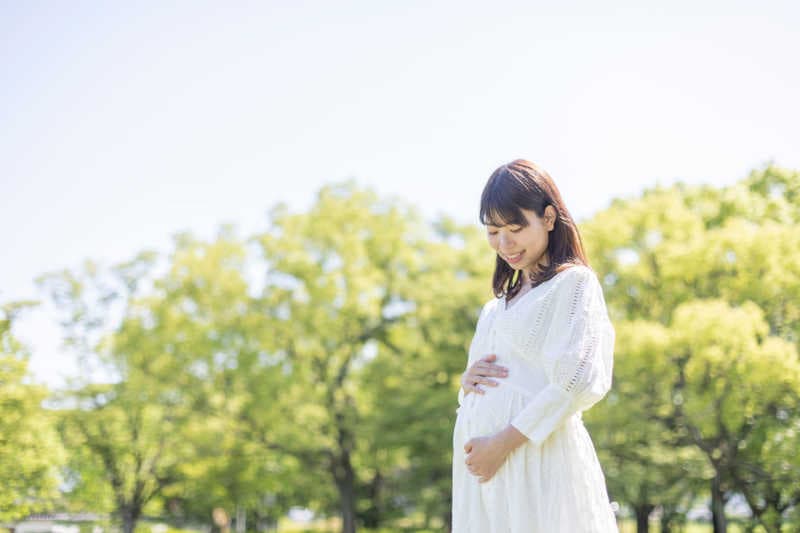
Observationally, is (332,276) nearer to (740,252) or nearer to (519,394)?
(740,252)

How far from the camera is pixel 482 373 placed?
228 cm

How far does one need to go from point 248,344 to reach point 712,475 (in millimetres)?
11741

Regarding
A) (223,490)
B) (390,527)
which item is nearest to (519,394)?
(223,490)

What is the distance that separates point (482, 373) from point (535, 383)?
7.3 inches

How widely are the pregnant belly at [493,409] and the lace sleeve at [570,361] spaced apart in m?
0.09

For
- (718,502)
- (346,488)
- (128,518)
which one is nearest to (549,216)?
(718,502)

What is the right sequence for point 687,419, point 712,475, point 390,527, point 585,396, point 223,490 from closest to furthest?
point 585,396 < point 687,419 < point 712,475 < point 223,490 < point 390,527

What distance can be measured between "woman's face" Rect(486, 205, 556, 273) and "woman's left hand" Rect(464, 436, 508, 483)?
20.7 inches

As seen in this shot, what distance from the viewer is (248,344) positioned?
20.2 metres

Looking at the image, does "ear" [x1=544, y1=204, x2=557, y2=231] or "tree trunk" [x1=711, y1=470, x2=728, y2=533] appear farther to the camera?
"tree trunk" [x1=711, y1=470, x2=728, y2=533]

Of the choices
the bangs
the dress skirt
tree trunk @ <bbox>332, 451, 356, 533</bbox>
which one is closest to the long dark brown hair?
the bangs

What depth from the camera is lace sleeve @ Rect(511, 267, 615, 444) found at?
2.01 meters

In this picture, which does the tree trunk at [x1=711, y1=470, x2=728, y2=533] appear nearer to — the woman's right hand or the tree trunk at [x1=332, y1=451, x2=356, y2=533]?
the tree trunk at [x1=332, y1=451, x2=356, y2=533]

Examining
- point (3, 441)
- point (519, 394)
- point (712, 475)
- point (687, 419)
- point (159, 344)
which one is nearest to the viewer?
point (519, 394)
